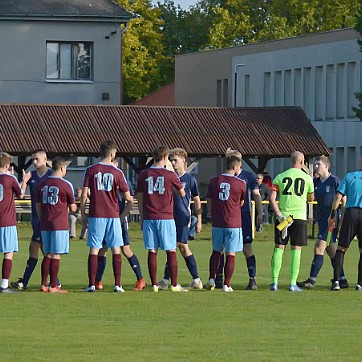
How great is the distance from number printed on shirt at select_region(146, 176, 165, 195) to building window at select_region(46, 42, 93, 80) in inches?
1609

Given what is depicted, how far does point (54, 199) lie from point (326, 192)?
4051mm

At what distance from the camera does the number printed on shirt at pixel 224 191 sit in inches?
750

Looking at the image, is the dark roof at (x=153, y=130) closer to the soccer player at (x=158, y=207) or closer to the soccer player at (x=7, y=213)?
the soccer player at (x=7, y=213)

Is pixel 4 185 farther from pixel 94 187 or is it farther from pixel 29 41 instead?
pixel 29 41

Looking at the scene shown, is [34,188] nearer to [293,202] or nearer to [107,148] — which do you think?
[107,148]

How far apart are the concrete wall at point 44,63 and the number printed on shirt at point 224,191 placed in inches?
1585

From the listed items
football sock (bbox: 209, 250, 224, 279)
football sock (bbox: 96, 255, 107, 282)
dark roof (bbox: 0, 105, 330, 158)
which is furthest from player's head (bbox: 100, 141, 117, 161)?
dark roof (bbox: 0, 105, 330, 158)

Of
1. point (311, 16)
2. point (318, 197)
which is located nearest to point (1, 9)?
point (311, 16)

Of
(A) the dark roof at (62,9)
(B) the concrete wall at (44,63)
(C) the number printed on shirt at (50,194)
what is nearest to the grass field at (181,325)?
(C) the number printed on shirt at (50,194)

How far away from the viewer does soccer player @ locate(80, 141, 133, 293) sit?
18.6 meters

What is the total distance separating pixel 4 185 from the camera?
18703 millimetres

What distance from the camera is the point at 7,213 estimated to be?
61.7 feet

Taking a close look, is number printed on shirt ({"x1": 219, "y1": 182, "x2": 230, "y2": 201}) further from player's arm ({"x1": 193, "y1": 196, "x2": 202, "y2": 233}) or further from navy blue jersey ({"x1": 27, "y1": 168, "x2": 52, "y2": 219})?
navy blue jersey ({"x1": 27, "y1": 168, "x2": 52, "y2": 219})

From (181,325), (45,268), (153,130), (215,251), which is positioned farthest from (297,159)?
(153,130)
